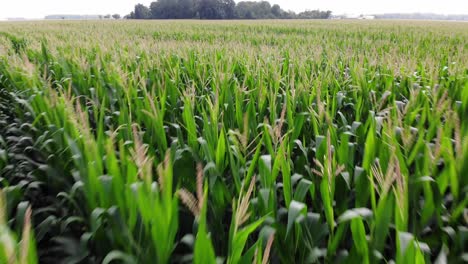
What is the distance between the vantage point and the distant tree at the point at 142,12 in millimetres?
66250

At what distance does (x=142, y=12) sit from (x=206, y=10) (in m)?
12.8

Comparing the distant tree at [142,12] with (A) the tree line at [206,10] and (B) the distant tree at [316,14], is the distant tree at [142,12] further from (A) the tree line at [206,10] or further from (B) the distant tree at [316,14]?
(B) the distant tree at [316,14]

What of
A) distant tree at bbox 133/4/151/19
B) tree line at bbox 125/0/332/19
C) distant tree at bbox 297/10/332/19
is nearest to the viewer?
tree line at bbox 125/0/332/19

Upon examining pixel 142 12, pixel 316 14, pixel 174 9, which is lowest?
pixel 316 14

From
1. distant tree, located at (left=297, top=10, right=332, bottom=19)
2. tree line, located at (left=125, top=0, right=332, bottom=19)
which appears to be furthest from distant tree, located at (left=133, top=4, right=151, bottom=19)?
distant tree, located at (left=297, top=10, right=332, bottom=19)

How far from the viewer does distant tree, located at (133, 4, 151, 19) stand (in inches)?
2608

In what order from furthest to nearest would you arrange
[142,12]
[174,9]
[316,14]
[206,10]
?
[316,14] → [142,12] → [174,9] → [206,10]

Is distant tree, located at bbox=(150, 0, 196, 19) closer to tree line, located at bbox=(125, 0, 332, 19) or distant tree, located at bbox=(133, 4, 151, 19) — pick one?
tree line, located at bbox=(125, 0, 332, 19)

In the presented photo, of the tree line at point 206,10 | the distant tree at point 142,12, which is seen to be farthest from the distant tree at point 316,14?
the distant tree at point 142,12

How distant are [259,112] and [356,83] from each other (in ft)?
4.16

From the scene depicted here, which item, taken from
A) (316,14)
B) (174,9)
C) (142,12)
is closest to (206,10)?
(174,9)

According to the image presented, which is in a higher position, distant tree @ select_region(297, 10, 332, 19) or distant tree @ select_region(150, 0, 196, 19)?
distant tree @ select_region(150, 0, 196, 19)

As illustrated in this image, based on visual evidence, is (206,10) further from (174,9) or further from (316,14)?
(316,14)

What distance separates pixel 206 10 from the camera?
63125 millimetres
